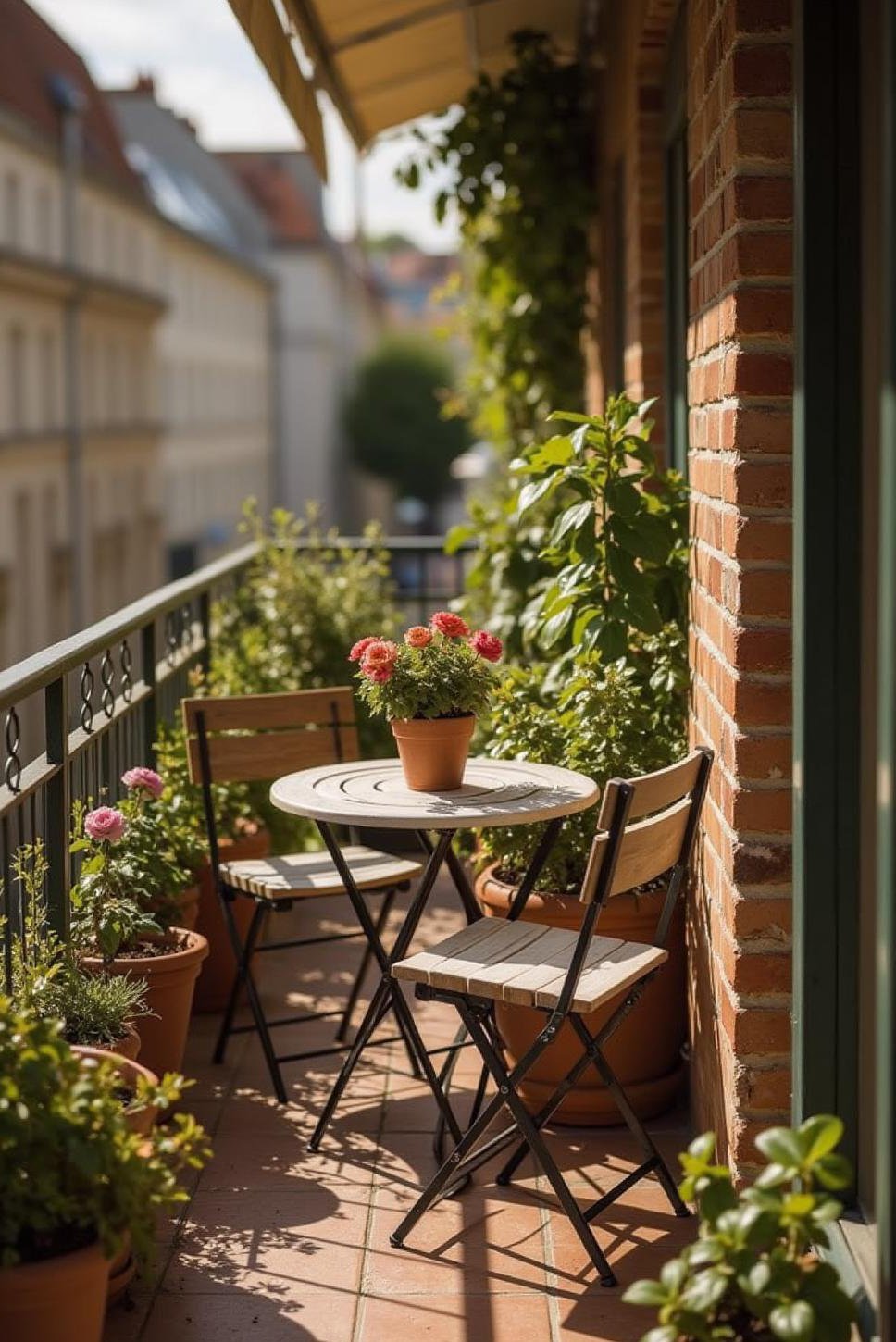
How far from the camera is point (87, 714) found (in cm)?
462

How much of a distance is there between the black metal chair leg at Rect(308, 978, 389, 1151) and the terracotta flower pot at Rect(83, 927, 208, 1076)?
1.40ft

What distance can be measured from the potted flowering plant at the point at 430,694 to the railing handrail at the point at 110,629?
2.24 ft

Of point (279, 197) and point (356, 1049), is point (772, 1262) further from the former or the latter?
point (279, 197)

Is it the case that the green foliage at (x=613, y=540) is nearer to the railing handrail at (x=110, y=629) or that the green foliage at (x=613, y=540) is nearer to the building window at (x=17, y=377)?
the railing handrail at (x=110, y=629)

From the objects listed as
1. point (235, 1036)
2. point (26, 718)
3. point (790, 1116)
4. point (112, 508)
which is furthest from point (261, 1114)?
point (112, 508)

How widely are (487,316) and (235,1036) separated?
14.8 feet

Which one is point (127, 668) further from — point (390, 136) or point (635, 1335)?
point (390, 136)

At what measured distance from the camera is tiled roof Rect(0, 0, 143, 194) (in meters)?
31.7

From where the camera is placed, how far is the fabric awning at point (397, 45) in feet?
19.0

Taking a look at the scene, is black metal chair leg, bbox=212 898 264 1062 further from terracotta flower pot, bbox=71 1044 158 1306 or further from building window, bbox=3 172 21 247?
building window, bbox=3 172 21 247

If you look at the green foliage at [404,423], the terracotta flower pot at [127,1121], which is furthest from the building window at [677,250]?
the green foliage at [404,423]

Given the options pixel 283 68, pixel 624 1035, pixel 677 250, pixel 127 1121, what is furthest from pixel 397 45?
pixel 127 1121

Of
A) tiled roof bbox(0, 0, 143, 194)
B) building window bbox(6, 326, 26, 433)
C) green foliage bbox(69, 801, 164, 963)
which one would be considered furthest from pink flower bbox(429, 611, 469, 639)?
tiled roof bbox(0, 0, 143, 194)

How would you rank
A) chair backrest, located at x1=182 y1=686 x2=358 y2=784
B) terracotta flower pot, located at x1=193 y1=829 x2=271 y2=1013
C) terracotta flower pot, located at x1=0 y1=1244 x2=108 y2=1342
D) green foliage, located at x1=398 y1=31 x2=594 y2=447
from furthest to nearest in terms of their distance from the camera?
green foliage, located at x1=398 y1=31 x2=594 y2=447 → terracotta flower pot, located at x1=193 y1=829 x2=271 y2=1013 → chair backrest, located at x1=182 y1=686 x2=358 y2=784 → terracotta flower pot, located at x1=0 y1=1244 x2=108 y2=1342
